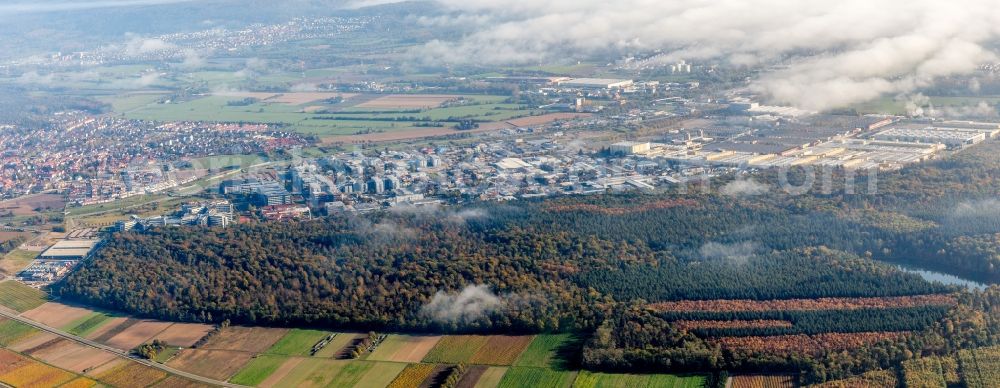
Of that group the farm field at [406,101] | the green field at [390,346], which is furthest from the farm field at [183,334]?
the farm field at [406,101]

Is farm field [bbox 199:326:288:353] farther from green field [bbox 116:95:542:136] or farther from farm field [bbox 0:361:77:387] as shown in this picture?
green field [bbox 116:95:542:136]

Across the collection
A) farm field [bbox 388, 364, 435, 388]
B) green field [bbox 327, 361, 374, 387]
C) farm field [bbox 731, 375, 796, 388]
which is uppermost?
green field [bbox 327, 361, 374, 387]

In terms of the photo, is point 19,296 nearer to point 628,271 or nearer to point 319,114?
point 628,271

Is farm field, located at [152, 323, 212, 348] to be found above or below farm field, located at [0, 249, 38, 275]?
below

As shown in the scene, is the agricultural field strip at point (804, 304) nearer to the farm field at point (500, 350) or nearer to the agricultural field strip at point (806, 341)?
the agricultural field strip at point (806, 341)

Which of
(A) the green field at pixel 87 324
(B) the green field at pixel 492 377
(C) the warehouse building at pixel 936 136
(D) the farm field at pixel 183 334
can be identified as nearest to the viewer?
(B) the green field at pixel 492 377

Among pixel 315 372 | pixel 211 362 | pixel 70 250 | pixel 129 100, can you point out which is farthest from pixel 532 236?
pixel 129 100

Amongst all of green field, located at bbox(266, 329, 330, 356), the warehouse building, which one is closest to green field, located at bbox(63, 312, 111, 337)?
green field, located at bbox(266, 329, 330, 356)
